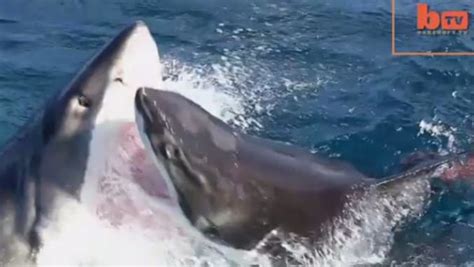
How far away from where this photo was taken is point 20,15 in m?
7.00

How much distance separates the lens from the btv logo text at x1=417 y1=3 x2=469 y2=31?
6.58m

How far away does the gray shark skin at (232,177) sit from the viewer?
2770 millimetres

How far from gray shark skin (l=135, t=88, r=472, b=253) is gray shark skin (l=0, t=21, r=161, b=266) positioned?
0.72 feet

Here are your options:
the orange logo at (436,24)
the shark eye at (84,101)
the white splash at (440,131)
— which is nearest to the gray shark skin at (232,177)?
the shark eye at (84,101)

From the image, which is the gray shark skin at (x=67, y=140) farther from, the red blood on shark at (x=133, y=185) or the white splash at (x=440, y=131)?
the white splash at (x=440, y=131)

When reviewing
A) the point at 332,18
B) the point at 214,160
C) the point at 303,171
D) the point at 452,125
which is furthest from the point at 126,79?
the point at 332,18

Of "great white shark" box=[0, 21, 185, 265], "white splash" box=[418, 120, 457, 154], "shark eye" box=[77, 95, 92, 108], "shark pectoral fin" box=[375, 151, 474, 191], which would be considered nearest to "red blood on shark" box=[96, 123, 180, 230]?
"great white shark" box=[0, 21, 185, 265]

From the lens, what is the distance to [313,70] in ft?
18.7

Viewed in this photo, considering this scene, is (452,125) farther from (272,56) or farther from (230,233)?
(230,233)

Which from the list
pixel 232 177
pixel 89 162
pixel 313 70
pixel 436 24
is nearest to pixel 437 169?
pixel 232 177

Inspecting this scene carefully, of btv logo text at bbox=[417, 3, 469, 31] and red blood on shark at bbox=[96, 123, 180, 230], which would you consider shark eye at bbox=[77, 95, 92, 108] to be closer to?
red blood on shark at bbox=[96, 123, 180, 230]

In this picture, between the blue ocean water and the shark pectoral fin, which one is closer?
the shark pectoral fin

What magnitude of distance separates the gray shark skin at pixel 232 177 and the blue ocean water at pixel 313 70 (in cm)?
49

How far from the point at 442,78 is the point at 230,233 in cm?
307
